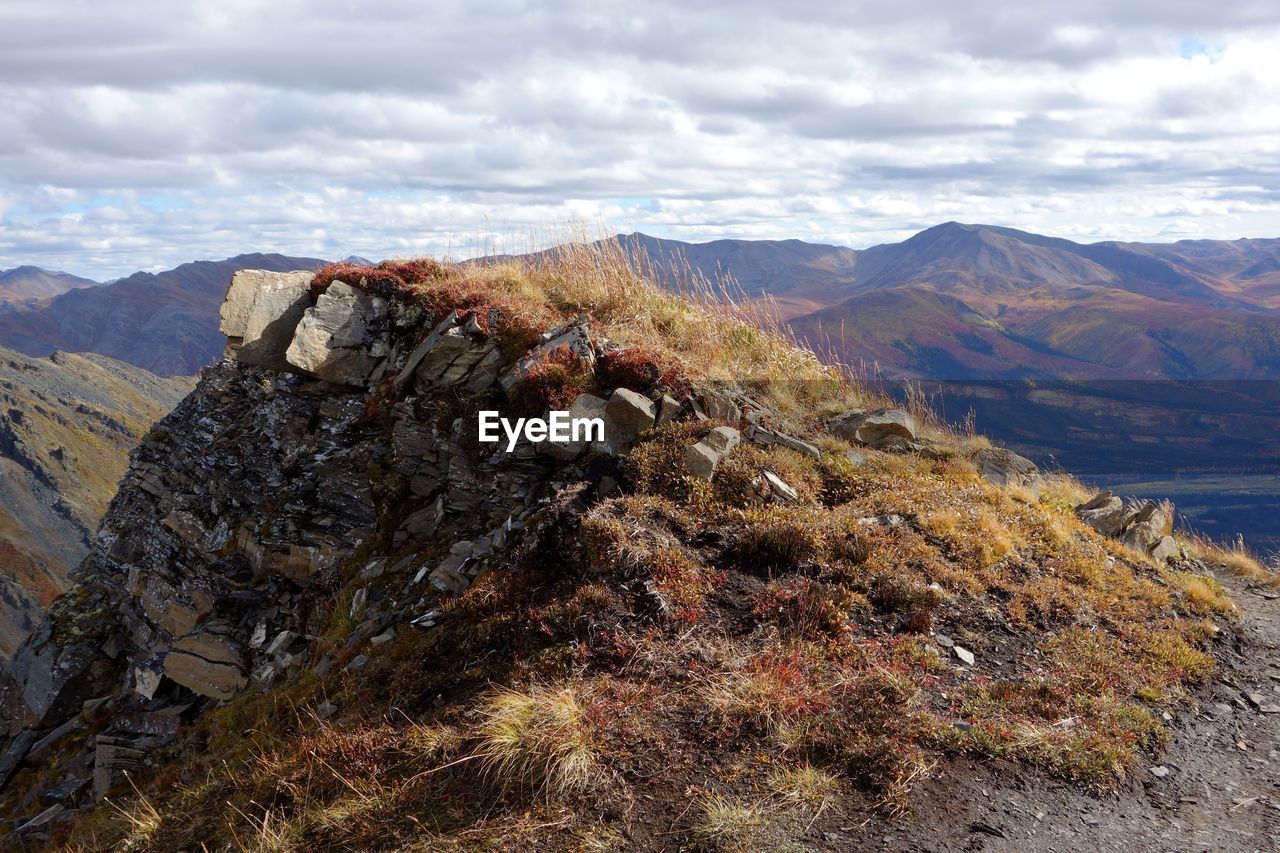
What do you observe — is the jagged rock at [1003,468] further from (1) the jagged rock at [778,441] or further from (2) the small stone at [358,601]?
(2) the small stone at [358,601]

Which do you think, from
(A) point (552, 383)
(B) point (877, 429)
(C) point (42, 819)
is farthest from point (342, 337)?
(B) point (877, 429)

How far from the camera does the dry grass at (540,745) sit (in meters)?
6.35

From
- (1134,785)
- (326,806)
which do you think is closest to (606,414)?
(326,806)

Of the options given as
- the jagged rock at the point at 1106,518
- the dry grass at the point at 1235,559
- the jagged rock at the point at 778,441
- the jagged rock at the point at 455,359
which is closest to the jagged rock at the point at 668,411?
the jagged rock at the point at 778,441

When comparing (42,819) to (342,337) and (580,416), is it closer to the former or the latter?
(342,337)

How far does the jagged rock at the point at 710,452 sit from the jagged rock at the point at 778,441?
0.77 m

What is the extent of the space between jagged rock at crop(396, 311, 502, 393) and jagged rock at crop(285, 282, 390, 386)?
5.81ft

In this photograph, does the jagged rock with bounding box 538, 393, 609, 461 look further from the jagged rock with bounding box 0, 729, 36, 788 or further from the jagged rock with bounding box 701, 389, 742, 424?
the jagged rock with bounding box 0, 729, 36, 788

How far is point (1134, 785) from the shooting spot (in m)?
7.33

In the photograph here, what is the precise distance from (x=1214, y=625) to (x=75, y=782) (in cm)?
2188

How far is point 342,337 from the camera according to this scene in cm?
1734

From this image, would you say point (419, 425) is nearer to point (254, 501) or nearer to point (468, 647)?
point (254, 501)

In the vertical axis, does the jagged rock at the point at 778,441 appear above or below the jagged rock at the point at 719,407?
below

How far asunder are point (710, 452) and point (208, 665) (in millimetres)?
12231
